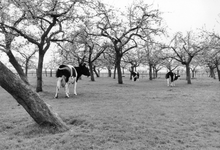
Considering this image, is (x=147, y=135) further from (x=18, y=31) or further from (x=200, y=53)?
(x=200, y=53)

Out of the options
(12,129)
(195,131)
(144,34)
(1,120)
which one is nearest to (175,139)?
(195,131)

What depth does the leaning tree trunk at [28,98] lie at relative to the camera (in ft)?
19.5

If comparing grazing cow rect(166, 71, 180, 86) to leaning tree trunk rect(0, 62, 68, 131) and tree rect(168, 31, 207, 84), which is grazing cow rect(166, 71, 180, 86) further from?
leaning tree trunk rect(0, 62, 68, 131)

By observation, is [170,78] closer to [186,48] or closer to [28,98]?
[186,48]

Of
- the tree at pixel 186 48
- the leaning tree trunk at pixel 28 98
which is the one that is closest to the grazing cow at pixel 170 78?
the tree at pixel 186 48

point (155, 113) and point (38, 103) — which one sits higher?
point (38, 103)

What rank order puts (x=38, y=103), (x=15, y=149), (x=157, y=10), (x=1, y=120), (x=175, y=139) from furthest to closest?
(x=157, y=10) < (x=1, y=120) < (x=38, y=103) < (x=175, y=139) < (x=15, y=149)

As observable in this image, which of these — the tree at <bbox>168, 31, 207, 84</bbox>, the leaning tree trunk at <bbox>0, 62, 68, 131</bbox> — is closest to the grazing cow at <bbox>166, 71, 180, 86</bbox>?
the tree at <bbox>168, 31, 207, 84</bbox>

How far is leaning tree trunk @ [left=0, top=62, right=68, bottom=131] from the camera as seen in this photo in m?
5.93

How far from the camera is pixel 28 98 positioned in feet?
20.6

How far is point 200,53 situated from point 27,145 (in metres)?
30.3

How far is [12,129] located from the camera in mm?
7070

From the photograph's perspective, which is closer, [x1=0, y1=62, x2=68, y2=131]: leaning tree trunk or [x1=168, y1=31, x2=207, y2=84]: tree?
[x1=0, y1=62, x2=68, y2=131]: leaning tree trunk

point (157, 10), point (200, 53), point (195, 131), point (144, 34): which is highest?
point (157, 10)
